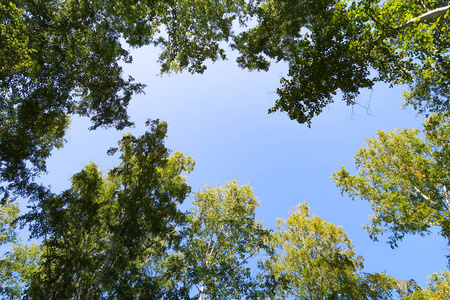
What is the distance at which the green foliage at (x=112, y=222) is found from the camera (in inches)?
328

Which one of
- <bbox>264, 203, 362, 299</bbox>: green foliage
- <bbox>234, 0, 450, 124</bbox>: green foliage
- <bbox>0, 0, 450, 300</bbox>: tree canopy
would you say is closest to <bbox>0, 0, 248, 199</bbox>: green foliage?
<bbox>0, 0, 450, 300</bbox>: tree canopy

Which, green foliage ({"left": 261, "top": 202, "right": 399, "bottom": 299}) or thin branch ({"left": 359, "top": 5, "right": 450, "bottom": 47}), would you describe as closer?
thin branch ({"left": 359, "top": 5, "right": 450, "bottom": 47})

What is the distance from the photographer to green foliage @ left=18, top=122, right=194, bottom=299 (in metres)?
8.34

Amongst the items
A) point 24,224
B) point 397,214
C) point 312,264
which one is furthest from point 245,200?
point 24,224

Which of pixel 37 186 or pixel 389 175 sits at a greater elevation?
pixel 389 175

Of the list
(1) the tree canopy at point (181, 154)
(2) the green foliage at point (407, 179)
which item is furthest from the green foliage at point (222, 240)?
(2) the green foliage at point (407, 179)

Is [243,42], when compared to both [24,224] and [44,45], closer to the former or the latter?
[44,45]

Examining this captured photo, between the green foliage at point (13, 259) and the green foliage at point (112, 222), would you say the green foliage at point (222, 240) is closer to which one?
the green foliage at point (112, 222)

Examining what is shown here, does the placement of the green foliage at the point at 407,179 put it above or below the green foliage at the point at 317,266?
above

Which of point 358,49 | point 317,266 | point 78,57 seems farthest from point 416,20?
point 78,57

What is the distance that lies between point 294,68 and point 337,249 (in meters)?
10.2

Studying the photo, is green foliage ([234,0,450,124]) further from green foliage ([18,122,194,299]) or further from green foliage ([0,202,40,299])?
green foliage ([0,202,40,299])

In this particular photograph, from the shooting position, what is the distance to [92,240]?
461 inches

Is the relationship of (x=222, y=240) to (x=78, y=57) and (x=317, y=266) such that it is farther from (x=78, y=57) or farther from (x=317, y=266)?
(x=78, y=57)
